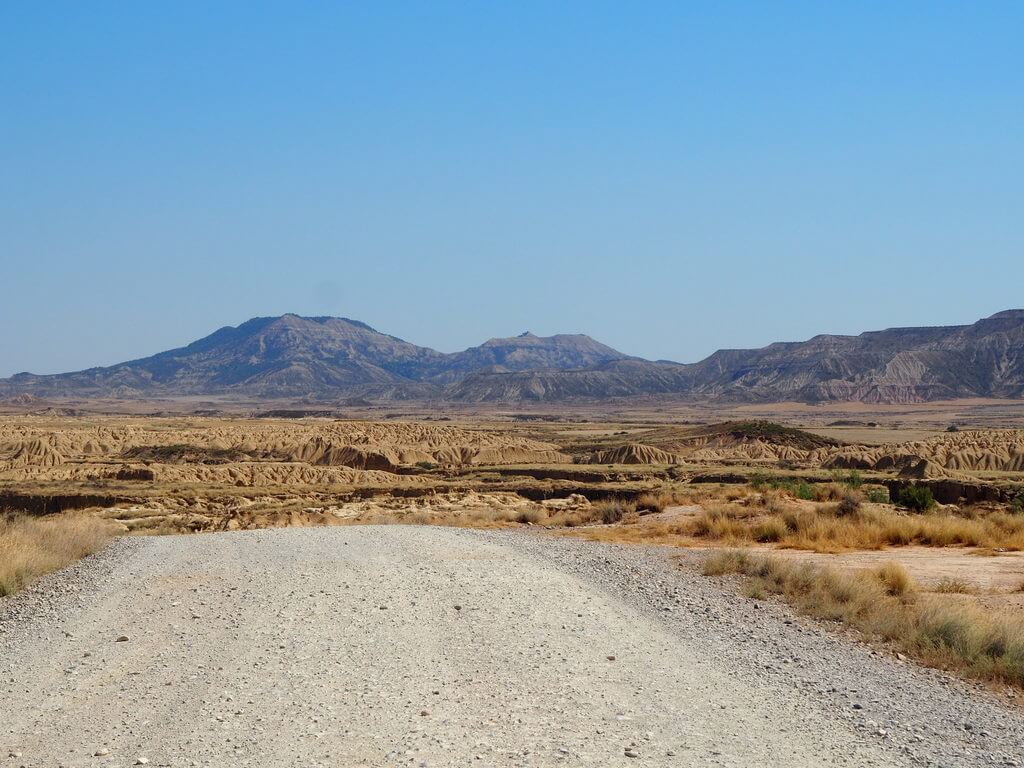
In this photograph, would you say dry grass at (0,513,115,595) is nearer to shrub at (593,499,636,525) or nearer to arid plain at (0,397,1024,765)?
arid plain at (0,397,1024,765)

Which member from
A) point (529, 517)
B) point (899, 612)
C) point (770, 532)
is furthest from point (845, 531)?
point (899, 612)

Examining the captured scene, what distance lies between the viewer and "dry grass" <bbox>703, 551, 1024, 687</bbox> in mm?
11641

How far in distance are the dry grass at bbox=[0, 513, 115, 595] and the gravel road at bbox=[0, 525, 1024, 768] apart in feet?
2.23

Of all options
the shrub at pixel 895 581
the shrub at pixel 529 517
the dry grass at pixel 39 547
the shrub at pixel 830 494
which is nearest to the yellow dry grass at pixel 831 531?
the shrub at pixel 529 517

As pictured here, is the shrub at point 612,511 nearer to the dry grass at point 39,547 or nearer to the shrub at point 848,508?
the shrub at point 848,508

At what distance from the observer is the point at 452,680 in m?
10.0

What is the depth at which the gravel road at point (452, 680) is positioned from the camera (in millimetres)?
8117

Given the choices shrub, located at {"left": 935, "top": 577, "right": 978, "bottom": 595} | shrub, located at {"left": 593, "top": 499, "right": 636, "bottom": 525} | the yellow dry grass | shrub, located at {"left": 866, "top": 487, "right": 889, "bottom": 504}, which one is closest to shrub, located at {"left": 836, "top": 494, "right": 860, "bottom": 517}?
the yellow dry grass

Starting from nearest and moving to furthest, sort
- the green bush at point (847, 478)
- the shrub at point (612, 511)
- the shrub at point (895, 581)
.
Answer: the shrub at point (895, 581), the shrub at point (612, 511), the green bush at point (847, 478)

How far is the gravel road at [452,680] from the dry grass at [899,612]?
55 cm

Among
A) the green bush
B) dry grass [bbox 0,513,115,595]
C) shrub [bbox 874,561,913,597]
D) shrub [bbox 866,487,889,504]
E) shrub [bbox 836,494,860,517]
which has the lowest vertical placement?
the green bush

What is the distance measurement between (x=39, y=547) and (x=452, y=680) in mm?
11961

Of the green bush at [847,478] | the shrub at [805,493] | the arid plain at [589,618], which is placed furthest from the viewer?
the green bush at [847,478]

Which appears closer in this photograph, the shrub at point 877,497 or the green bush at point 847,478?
the shrub at point 877,497
